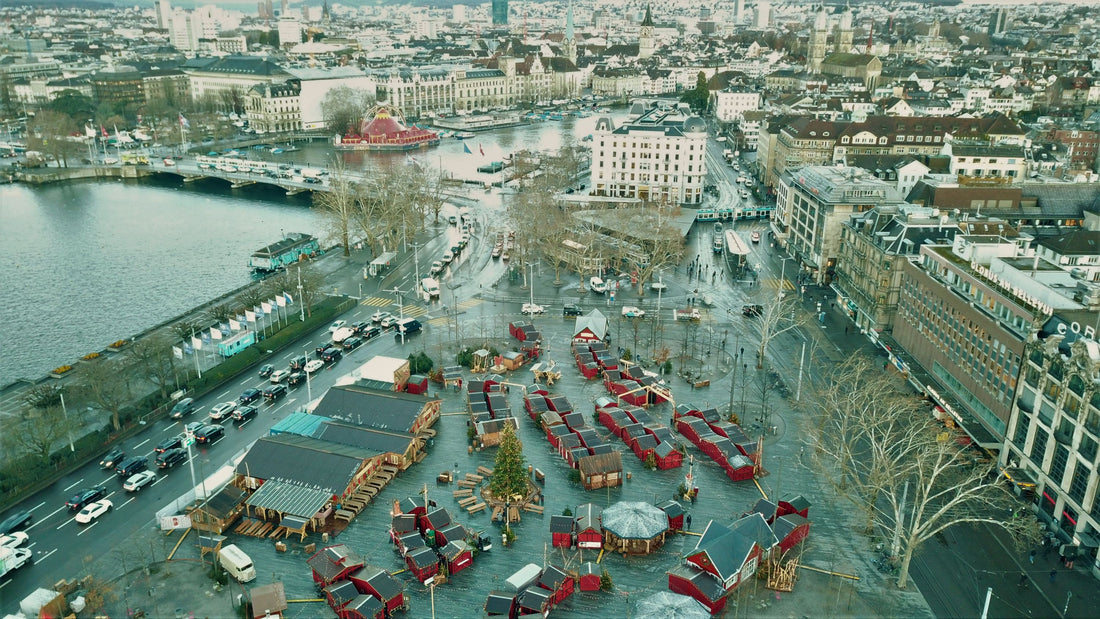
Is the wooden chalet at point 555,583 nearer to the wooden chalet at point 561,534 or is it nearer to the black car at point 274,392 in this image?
the wooden chalet at point 561,534

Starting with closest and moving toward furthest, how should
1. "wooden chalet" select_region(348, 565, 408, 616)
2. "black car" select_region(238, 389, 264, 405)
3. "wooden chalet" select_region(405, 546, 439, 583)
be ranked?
"wooden chalet" select_region(348, 565, 408, 616), "wooden chalet" select_region(405, 546, 439, 583), "black car" select_region(238, 389, 264, 405)

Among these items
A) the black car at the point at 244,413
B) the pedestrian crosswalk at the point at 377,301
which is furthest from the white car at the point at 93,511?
the pedestrian crosswalk at the point at 377,301

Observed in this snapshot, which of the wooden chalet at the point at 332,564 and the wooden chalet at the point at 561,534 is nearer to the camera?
the wooden chalet at the point at 332,564

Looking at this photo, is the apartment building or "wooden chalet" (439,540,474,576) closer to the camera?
"wooden chalet" (439,540,474,576)

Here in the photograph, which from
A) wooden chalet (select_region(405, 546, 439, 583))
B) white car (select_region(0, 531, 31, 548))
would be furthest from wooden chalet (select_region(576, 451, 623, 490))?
white car (select_region(0, 531, 31, 548))

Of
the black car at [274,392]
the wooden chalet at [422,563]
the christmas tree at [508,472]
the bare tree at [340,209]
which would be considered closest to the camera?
the wooden chalet at [422,563]

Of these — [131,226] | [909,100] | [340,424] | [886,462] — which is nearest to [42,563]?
[340,424]

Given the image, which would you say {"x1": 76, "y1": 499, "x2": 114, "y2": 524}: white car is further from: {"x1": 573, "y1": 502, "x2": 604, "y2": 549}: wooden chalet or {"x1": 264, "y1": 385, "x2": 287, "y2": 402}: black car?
{"x1": 573, "y1": 502, "x2": 604, "y2": 549}: wooden chalet
